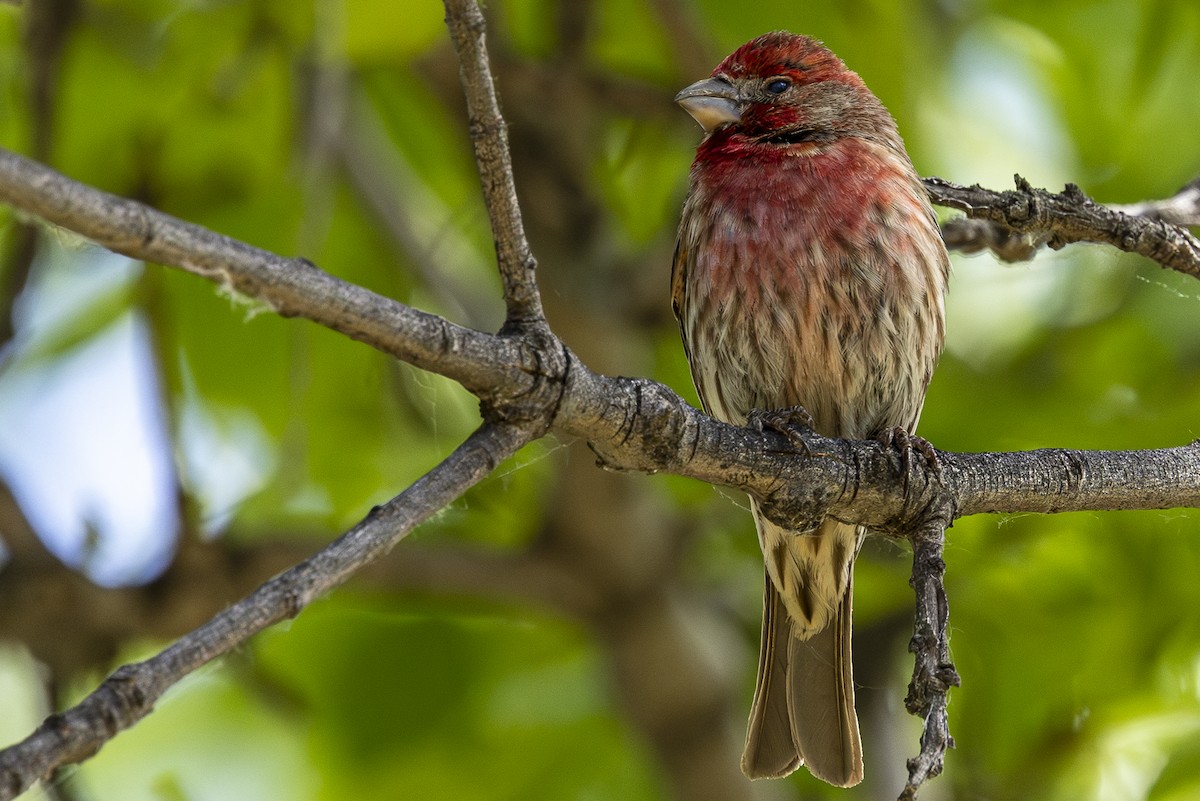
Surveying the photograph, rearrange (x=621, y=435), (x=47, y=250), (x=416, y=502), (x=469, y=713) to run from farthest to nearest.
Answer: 1. (x=469, y=713)
2. (x=47, y=250)
3. (x=621, y=435)
4. (x=416, y=502)

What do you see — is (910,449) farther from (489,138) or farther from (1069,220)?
(489,138)

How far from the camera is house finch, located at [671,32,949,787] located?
3684mm

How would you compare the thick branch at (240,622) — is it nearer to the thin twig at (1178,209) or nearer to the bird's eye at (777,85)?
the thin twig at (1178,209)

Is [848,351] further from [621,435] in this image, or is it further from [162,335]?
[162,335]

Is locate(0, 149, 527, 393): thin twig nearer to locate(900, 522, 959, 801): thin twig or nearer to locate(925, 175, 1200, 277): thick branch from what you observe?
locate(900, 522, 959, 801): thin twig

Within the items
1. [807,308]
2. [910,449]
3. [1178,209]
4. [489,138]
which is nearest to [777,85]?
[807,308]

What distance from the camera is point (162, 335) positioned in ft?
13.1

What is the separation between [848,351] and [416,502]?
6.58 ft

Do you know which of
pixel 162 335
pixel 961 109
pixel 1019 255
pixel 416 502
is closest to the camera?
pixel 416 502

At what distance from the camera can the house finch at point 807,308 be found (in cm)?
368

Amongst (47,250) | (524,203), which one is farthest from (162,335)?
(524,203)

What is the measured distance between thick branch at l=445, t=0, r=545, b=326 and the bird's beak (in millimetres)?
2110

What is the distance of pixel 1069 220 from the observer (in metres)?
2.71

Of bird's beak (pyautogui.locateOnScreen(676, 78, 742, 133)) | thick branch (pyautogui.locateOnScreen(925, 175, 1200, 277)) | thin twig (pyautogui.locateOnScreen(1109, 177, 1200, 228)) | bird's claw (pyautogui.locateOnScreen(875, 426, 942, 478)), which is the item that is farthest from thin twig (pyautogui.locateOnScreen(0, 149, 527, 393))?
bird's beak (pyautogui.locateOnScreen(676, 78, 742, 133))
